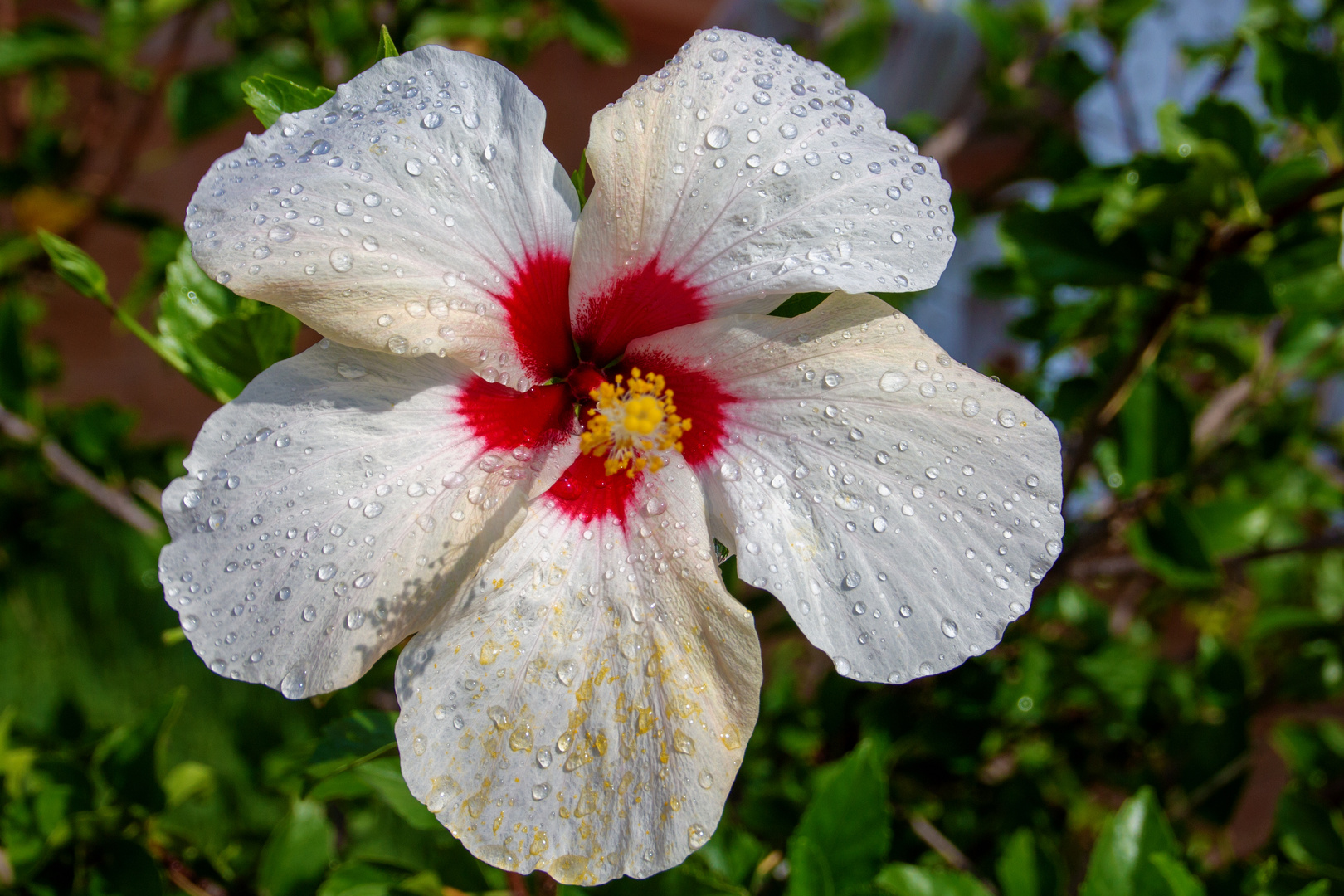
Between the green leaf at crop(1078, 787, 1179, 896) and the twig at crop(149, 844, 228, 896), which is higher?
the green leaf at crop(1078, 787, 1179, 896)

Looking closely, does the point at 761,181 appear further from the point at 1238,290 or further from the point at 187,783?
the point at 187,783

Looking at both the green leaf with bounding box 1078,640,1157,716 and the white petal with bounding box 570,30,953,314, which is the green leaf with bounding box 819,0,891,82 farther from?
the white petal with bounding box 570,30,953,314

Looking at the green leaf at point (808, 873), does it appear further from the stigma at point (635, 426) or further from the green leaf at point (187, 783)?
the green leaf at point (187, 783)

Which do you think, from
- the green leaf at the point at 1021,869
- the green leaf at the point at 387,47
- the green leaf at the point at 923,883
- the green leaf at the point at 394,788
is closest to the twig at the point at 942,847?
the green leaf at the point at 1021,869

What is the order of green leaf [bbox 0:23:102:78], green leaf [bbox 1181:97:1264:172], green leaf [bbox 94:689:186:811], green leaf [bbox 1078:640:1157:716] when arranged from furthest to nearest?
green leaf [bbox 0:23:102:78] < green leaf [bbox 1078:640:1157:716] < green leaf [bbox 1181:97:1264:172] < green leaf [bbox 94:689:186:811]

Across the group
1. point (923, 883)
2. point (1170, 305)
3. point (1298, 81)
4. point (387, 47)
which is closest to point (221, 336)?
point (387, 47)

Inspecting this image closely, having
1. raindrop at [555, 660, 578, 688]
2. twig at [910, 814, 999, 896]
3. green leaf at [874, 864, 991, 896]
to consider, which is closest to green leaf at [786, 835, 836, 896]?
green leaf at [874, 864, 991, 896]

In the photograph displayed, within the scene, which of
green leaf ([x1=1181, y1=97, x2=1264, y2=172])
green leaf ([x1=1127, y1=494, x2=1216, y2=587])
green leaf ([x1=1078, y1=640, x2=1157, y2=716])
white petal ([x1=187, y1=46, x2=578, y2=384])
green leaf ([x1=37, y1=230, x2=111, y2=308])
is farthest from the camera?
green leaf ([x1=1078, y1=640, x2=1157, y2=716])

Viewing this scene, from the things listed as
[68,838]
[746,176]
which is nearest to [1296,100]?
[746,176]
